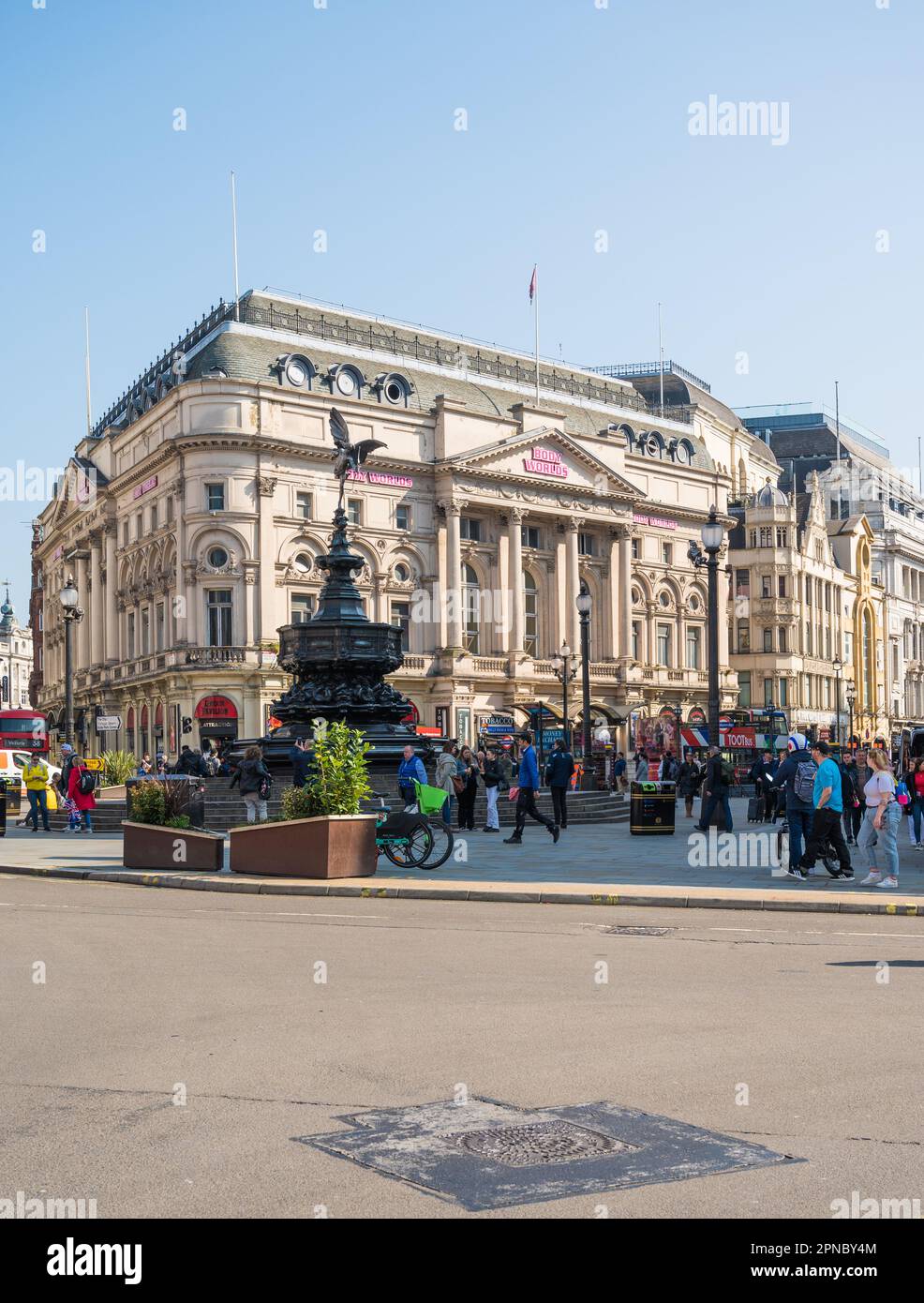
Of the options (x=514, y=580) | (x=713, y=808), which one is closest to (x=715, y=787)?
(x=713, y=808)

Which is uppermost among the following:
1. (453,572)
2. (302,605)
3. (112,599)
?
(453,572)

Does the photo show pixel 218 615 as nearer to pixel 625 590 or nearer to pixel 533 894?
pixel 625 590

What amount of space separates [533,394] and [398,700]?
59.8m

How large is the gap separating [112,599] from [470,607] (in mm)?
20778

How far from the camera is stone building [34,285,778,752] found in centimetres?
7044

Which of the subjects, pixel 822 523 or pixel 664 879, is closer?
pixel 664 879

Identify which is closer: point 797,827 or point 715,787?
point 797,827

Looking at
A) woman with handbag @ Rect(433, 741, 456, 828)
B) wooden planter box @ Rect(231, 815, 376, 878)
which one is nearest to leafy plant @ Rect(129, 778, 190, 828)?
wooden planter box @ Rect(231, 815, 376, 878)

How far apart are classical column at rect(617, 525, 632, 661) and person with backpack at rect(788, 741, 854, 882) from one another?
6754 cm

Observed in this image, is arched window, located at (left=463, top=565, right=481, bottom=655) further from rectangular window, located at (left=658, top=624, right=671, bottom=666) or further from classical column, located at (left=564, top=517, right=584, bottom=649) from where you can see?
rectangular window, located at (left=658, top=624, right=671, bottom=666)

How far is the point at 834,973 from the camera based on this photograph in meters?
11.3

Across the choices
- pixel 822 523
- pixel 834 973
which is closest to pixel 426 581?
pixel 822 523

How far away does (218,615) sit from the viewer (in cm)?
7138
